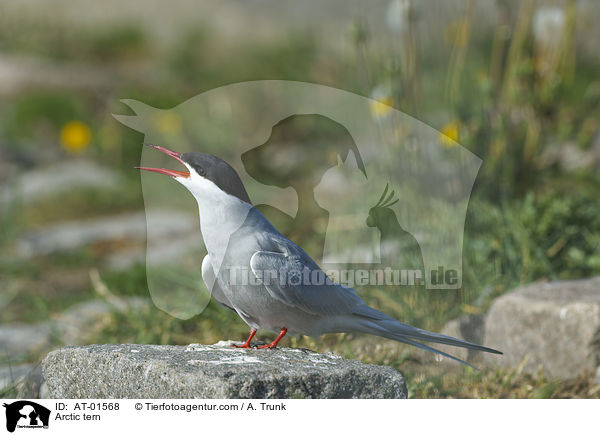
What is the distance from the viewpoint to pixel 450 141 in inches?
120

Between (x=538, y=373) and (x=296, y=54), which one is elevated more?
(x=296, y=54)

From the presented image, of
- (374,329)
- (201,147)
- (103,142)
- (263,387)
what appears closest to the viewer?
(263,387)

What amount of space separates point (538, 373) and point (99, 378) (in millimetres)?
1587

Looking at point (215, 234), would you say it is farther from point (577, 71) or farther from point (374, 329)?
point (577, 71)

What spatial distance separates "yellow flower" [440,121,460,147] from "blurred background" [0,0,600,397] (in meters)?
0.02

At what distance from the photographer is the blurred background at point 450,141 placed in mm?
2816

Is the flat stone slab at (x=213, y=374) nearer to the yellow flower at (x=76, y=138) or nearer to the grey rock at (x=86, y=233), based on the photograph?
the grey rock at (x=86, y=233)

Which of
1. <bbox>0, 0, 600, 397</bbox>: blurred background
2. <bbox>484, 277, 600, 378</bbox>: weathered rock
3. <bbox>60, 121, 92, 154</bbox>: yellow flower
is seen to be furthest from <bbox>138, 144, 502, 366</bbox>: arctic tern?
<bbox>60, 121, 92, 154</bbox>: yellow flower

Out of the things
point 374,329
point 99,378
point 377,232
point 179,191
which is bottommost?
point 99,378

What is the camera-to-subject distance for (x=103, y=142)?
6031 mm

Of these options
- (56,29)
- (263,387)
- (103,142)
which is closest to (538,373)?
(263,387)

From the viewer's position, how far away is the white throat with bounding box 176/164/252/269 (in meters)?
1.81

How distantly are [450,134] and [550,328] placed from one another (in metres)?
1.06

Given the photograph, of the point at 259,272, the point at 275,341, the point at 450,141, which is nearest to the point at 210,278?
the point at 259,272
